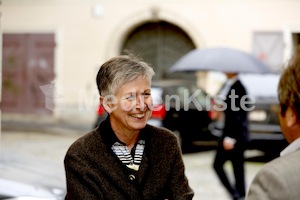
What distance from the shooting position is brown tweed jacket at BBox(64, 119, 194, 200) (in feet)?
7.36

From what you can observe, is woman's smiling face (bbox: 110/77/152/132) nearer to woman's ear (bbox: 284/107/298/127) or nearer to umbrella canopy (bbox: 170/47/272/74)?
woman's ear (bbox: 284/107/298/127)

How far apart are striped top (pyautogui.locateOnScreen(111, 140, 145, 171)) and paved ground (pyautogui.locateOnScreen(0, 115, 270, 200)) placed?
121 cm

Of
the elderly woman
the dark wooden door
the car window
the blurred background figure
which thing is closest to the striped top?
the elderly woman

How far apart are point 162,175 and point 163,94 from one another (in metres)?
7.68

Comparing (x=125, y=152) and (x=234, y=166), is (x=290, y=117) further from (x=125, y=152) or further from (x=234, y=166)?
(x=234, y=166)

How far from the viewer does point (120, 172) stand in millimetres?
2283

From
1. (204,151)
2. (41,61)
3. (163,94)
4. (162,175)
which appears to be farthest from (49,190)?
(41,61)

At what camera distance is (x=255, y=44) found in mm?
14953

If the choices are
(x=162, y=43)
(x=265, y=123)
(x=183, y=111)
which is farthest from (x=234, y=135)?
(x=162, y=43)

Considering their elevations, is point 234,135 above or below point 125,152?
below

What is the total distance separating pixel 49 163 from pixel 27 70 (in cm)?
1031

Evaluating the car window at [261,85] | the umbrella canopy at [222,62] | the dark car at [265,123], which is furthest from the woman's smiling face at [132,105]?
the car window at [261,85]

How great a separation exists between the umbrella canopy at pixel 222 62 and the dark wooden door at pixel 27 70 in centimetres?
923

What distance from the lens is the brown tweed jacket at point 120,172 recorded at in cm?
224
